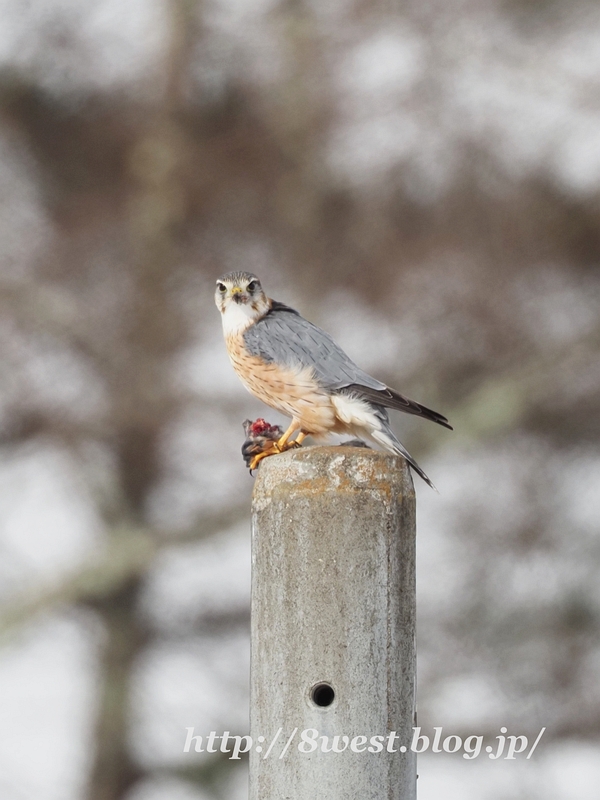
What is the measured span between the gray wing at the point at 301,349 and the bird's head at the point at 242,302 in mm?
23

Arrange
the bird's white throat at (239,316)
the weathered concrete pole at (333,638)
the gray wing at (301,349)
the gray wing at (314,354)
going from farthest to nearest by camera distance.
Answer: the bird's white throat at (239,316), the gray wing at (301,349), the gray wing at (314,354), the weathered concrete pole at (333,638)

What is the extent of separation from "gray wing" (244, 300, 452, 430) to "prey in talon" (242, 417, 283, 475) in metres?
0.18

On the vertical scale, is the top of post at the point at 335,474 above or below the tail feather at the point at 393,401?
below

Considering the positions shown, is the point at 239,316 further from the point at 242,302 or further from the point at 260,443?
the point at 260,443

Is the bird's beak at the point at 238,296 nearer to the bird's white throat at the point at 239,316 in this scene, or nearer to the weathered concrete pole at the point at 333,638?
the bird's white throat at the point at 239,316

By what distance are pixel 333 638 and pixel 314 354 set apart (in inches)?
33.3

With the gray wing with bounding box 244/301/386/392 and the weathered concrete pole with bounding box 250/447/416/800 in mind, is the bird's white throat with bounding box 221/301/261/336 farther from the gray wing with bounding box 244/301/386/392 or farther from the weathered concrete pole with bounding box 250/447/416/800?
the weathered concrete pole with bounding box 250/447/416/800

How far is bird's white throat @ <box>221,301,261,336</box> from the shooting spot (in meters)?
2.73

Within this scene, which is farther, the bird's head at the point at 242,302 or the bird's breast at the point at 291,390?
the bird's head at the point at 242,302

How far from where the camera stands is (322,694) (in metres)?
1.83

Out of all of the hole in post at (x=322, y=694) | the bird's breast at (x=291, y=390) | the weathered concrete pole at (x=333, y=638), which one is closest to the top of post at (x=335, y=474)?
the weathered concrete pole at (x=333, y=638)

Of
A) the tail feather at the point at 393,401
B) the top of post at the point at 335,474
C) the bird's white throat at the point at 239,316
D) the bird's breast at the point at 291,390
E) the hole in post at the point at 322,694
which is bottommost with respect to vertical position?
the hole in post at the point at 322,694

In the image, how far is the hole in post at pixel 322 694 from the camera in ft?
5.96

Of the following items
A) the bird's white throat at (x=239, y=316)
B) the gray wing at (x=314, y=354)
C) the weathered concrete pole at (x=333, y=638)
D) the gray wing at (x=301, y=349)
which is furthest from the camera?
the bird's white throat at (x=239, y=316)
